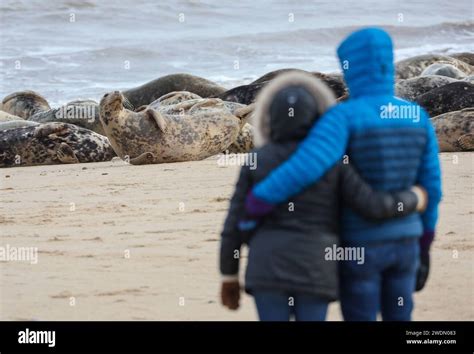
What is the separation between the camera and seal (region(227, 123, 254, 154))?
1323cm

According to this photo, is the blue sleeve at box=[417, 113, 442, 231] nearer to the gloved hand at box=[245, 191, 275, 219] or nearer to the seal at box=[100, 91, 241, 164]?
the gloved hand at box=[245, 191, 275, 219]

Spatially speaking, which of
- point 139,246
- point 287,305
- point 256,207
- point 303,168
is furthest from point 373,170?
point 139,246

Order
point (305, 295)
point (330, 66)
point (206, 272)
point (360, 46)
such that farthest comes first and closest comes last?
point (330, 66)
point (206, 272)
point (360, 46)
point (305, 295)

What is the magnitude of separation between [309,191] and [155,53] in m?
31.2

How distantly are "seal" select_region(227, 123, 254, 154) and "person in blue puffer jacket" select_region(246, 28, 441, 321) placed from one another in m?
9.50

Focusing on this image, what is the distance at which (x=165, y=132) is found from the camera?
40.1 ft

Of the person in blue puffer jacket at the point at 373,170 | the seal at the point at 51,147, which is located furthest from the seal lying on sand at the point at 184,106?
the person in blue puffer jacket at the point at 373,170

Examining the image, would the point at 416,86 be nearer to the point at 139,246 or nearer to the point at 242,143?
the point at 242,143

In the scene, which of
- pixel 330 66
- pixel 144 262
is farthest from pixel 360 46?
pixel 330 66

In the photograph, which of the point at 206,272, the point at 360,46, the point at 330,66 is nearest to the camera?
the point at 360,46

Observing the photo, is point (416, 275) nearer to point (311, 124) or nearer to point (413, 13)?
point (311, 124)

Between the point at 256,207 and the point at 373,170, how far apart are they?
433mm

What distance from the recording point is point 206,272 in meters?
5.64

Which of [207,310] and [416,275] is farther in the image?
[207,310]
